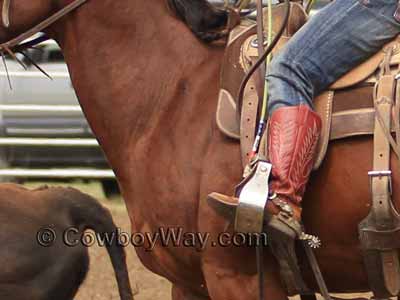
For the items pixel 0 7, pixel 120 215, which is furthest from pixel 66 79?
pixel 0 7

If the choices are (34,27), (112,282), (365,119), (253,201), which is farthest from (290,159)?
(112,282)

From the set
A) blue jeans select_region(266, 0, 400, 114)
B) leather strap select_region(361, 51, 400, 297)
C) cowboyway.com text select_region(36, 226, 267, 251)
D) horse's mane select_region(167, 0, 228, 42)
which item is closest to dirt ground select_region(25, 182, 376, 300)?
cowboyway.com text select_region(36, 226, 267, 251)

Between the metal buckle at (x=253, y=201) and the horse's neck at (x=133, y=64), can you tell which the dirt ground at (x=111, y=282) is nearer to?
the horse's neck at (x=133, y=64)

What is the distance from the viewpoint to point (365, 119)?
3.99m

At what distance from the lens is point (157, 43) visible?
172 inches

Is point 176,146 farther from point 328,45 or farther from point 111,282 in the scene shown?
point 111,282

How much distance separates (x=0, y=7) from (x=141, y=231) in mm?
1104

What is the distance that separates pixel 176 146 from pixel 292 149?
0.51 meters

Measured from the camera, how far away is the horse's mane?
170 inches

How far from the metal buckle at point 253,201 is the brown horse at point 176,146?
0.17 m

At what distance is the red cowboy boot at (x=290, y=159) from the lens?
3.93 metres

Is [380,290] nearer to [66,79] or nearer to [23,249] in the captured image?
[23,249]

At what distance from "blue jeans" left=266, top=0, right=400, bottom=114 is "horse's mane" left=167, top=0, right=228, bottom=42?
39 centimetres

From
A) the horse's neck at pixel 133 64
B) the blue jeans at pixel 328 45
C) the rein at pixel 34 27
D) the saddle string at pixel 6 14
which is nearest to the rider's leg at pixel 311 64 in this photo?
Answer: the blue jeans at pixel 328 45
